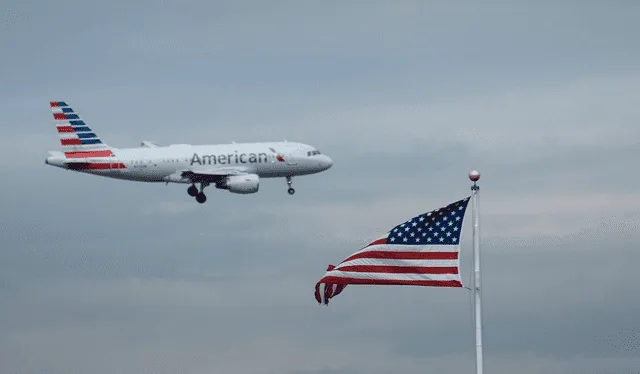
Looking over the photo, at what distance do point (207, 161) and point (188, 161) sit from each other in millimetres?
1929

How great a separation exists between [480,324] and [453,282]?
2578mm

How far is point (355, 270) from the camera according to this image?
253 feet

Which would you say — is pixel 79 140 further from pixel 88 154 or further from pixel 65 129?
pixel 65 129

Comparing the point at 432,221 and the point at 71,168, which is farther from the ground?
the point at 71,168

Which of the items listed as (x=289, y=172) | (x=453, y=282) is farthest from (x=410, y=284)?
(x=289, y=172)

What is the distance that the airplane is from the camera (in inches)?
6107

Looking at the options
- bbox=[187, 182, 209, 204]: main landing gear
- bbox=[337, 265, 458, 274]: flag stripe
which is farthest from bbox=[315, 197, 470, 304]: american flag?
bbox=[187, 182, 209, 204]: main landing gear

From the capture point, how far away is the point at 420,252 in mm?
75938

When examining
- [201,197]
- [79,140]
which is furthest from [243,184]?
[79,140]

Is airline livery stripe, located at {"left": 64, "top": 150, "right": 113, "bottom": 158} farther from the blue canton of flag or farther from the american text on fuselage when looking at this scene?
the blue canton of flag

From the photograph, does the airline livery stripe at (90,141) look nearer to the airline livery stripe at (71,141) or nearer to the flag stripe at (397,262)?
the airline livery stripe at (71,141)

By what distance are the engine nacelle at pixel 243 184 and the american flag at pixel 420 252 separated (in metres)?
76.6

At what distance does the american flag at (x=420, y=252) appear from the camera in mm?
75562

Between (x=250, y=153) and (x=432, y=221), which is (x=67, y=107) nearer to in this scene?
(x=250, y=153)
